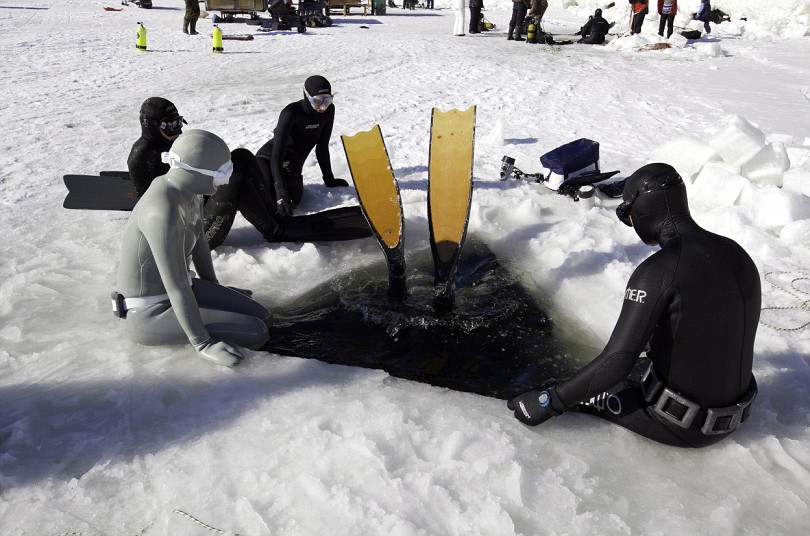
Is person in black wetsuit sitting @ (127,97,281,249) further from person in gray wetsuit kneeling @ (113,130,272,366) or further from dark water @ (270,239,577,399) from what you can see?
person in gray wetsuit kneeling @ (113,130,272,366)

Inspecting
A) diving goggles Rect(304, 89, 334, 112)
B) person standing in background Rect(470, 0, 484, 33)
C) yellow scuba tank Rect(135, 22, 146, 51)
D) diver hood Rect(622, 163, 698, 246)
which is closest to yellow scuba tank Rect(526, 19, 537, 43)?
person standing in background Rect(470, 0, 484, 33)

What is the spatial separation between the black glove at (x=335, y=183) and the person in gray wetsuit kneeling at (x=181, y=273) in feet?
8.80

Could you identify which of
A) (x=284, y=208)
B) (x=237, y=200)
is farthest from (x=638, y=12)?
(x=237, y=200)

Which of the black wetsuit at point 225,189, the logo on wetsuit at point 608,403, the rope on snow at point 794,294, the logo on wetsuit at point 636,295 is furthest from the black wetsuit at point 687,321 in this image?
the black wetsuit at point 225,189

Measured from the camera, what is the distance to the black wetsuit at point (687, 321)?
240cm

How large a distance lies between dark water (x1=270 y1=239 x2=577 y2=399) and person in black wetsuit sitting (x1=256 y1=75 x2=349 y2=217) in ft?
4.32

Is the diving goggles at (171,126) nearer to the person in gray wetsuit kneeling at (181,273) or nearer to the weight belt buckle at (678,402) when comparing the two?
the person in gray wetsuit kneeling at (181,273)

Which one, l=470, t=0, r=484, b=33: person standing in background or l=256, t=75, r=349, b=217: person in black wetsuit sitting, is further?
l=470, t=0, r=484, b=33: person standing in background

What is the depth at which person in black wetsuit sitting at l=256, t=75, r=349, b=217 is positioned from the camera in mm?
5332

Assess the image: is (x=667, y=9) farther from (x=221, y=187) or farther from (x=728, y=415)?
(x=728, y=415)

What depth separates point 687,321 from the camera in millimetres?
Result: 2461

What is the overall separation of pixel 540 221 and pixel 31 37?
46.4 feet

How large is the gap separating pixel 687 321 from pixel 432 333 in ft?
6.23

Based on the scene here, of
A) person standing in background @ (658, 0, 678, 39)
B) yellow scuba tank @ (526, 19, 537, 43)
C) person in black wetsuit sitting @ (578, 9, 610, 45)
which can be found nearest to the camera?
person standing in background @ (658, 0, 678, 39)
